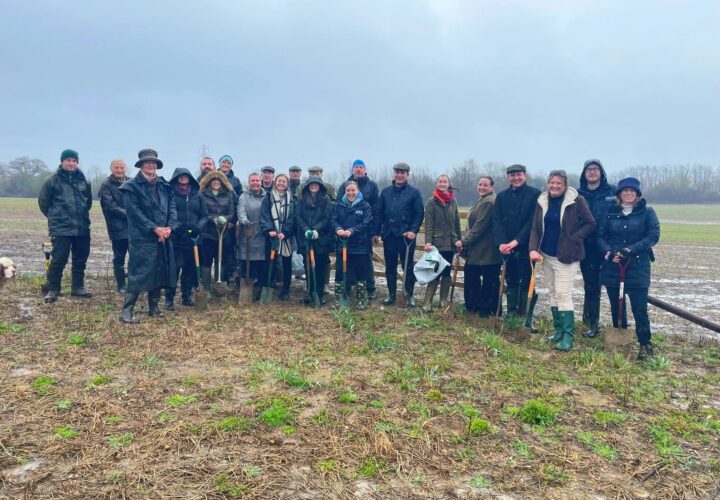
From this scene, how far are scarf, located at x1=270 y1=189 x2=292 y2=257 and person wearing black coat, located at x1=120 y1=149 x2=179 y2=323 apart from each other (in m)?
1.79

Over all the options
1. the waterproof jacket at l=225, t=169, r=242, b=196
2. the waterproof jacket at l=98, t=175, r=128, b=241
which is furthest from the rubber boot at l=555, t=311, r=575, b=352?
the waterproof jacket at l=98, t=175, r=128, b=241

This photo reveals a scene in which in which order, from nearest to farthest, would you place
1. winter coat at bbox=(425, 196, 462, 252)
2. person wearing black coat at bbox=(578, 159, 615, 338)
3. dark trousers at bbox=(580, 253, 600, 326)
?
person wearing black coat at bbox=(578, 159, 615, 338) → dark trousers at bbox=(580, 253, 600, 326) → winter coat at bbox=(425, 196, 462, 252)

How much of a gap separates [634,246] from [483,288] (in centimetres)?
236

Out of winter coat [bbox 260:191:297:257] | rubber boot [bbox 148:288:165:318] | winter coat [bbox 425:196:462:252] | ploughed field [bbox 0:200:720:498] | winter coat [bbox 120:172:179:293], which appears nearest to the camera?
ploughed field [bbox 0:200:720:498]

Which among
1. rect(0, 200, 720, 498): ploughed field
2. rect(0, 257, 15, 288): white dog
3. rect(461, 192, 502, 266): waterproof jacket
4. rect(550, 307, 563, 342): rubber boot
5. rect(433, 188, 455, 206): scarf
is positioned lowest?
rect(0, 200, 720, 498): ploughed field

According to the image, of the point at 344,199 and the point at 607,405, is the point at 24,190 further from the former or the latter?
the point at 607,405

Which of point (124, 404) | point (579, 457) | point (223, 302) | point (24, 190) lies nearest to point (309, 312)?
point (223, 302)

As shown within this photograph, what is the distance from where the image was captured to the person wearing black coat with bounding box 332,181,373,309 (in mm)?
8047

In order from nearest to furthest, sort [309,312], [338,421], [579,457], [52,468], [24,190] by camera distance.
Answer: [52,468] < [579,457] < [338,421] < [309,312] < [24,190]

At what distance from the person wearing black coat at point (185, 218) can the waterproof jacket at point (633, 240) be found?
19.9 feet

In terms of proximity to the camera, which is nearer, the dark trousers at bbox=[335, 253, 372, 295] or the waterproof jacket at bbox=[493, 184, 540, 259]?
the waterproof jacket at bbox=[493, 184, 540, 259]

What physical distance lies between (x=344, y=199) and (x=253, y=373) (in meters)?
3.81

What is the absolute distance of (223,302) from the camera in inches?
322

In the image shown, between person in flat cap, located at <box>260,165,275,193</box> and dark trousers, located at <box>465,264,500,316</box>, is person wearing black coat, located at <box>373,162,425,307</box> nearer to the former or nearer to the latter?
dark trousers, located at <box>465,264,500,316</box>
